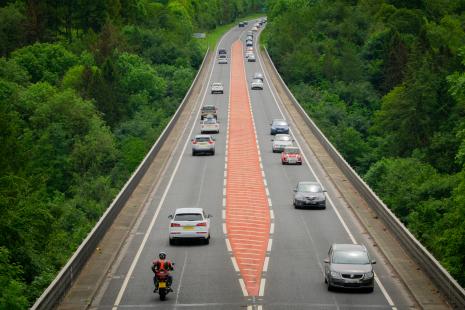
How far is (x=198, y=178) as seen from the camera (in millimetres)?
59062

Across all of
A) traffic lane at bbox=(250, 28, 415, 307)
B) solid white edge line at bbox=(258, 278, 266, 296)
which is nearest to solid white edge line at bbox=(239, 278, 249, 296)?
solid white edge line at bbox=(258, 278, 266, 296)

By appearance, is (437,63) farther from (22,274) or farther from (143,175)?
(22,274)

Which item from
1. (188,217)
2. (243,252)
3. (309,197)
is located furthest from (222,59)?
(243,252)

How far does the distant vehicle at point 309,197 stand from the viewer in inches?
1934

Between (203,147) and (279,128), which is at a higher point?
(203,147)

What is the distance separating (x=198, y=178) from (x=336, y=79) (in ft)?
263

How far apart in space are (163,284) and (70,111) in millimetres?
68220

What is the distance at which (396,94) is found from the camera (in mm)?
105000

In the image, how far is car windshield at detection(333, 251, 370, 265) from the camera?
104 ft

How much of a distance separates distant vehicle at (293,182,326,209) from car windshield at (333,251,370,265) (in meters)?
16.8

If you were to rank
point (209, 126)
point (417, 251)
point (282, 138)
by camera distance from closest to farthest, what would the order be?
1. point (417, 251)
2. point (282, 138)
3. point (209, 126)

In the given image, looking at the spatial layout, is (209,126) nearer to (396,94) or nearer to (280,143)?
(280,143)

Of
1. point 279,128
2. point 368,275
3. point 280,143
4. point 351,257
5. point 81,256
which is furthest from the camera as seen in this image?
point 279,128

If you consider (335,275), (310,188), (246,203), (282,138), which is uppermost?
(335,275)
